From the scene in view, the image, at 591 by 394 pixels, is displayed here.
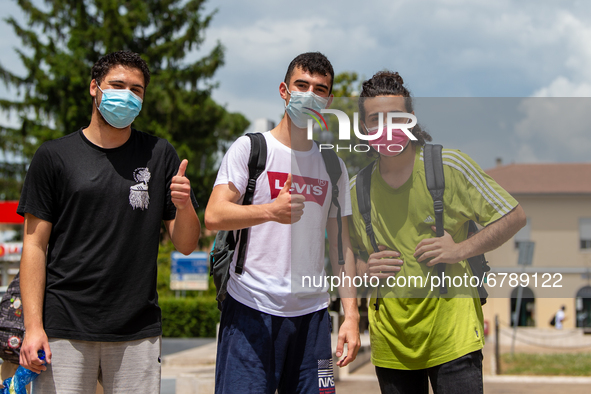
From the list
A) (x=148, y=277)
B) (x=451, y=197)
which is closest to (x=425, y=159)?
(x=451, y=197)

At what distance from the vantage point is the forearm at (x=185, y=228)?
3.07m

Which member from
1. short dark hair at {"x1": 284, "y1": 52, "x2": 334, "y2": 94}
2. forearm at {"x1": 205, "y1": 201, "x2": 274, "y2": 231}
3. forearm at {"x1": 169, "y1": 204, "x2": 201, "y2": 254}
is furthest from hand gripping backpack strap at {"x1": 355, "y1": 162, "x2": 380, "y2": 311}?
forearm at {"x1": 169, "y1": 204, "x2": 201, "y2": 254}

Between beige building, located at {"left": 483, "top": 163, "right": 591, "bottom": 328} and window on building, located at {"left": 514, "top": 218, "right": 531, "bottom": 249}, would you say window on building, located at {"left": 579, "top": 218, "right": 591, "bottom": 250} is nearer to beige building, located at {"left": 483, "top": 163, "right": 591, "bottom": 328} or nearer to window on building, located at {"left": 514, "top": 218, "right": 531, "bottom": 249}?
beige building, located at {"left": 483, "top": 163, "right": 591, "bottom": 328}

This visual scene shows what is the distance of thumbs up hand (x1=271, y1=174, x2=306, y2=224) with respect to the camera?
8.59ft

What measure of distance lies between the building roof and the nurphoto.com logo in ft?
1.73

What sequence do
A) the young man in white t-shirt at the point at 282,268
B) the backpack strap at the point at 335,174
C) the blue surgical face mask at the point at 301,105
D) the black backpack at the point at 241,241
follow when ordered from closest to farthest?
the young man in white t-shirt at the point at 282,268 → the black backpack at the point at 241,241 → the blue surgical face mask at the point at 301,105 → the backpack strap at the point at 335,174

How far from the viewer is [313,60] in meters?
3.02

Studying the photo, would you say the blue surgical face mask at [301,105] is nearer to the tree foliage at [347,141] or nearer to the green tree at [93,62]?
the tree foliage at [347,141]

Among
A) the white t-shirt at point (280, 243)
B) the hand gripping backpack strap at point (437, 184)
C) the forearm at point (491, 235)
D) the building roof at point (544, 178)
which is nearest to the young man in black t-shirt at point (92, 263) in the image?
the white t-shirt at point (280, 243)

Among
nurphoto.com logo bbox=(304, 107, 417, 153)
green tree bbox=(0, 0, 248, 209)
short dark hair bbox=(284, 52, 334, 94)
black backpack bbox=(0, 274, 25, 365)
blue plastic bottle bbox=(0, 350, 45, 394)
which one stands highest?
green tree bbox=(0, 0, 248, 209)

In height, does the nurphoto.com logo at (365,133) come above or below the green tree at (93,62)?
below

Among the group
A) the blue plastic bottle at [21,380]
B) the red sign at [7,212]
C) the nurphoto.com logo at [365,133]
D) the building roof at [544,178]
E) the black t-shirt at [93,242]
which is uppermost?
the red sign at [7,212]

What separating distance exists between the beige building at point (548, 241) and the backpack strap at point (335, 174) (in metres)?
0.84

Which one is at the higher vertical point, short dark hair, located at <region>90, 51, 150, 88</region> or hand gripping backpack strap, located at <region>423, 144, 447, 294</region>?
short dark hair, located at <region>90, 51, 150, 88</region>
